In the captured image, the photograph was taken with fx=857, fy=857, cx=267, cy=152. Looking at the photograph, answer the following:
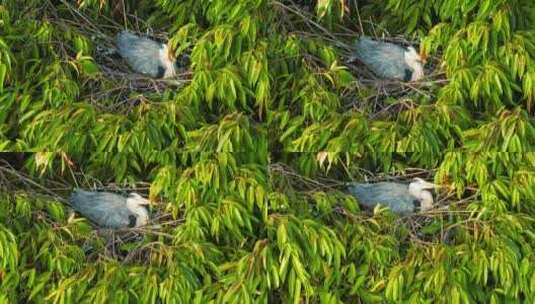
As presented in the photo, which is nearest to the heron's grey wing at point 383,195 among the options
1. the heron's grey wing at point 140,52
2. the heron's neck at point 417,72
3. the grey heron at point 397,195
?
the grey heron at point 397,195

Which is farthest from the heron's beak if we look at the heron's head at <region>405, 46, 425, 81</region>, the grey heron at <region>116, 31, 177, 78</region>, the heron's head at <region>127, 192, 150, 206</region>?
the heron's head at <region>127, 192, 150, 206</region>

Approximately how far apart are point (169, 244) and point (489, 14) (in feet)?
4.70

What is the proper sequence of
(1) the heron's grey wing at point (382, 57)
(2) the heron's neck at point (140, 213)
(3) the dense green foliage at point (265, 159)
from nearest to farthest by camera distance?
(3) the dense green foliage at point (265, 159) < (2) the heron's neck at point (140, 213) < (1) the heron's grey wing at point (382, 57)

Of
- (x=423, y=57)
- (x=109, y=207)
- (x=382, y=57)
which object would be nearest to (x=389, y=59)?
(x=382, y=57)

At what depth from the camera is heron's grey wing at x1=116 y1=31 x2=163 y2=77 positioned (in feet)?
10.8

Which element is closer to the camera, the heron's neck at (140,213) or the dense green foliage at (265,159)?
the dense green foliage at (265,159)

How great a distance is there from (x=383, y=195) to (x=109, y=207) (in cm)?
105

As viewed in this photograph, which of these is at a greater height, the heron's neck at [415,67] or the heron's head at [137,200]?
the heron's neck at [415,67]

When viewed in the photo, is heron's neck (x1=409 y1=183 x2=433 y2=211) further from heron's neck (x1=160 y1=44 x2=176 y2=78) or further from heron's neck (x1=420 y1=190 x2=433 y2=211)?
heron's neck (x1=160 y1=44 x2=176 y2=78)

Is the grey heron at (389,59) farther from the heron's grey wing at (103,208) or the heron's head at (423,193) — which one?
the heron's grey wing at (103,208)

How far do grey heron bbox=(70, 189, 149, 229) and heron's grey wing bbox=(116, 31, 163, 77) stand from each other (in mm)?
484

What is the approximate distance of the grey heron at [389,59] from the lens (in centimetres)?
333

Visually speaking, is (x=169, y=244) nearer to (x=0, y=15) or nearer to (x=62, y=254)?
(x=62, y=254)

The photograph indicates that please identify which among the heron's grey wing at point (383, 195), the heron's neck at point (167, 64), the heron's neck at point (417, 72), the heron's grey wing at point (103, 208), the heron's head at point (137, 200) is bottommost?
the heron's grey wing at point (103, 208)
